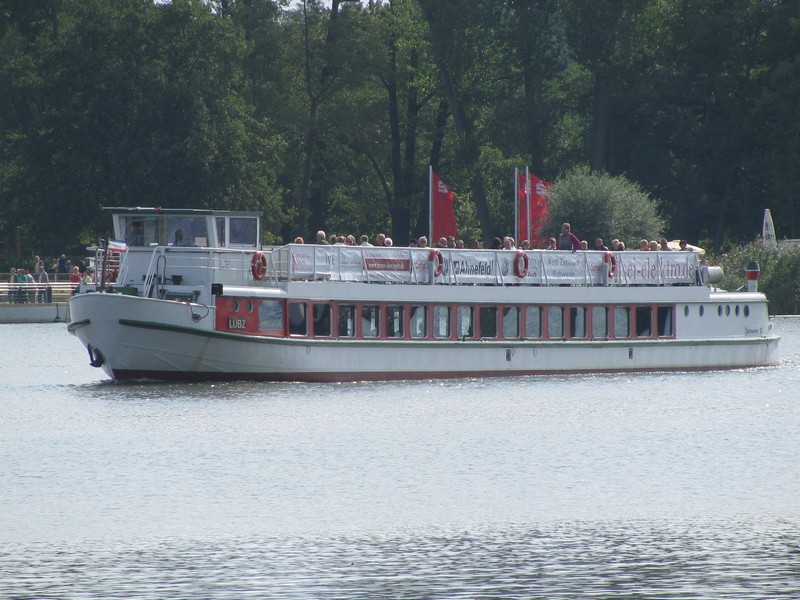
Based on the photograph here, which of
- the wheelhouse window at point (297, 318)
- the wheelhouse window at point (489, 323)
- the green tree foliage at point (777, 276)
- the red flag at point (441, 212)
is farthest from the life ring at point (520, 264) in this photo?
the green tree foliage at point (777, 276)

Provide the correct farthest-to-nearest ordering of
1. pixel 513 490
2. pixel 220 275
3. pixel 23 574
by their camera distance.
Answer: pixel 220 275
pixel 513 490
pixel 23 574

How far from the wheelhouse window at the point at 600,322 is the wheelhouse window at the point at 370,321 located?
23.2ft

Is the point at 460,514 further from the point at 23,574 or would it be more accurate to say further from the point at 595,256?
the point at 595,256

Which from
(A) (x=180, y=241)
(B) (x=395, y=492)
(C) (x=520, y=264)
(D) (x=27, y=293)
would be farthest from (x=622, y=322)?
(D) (x=27, y=293)

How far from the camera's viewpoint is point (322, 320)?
39031mm

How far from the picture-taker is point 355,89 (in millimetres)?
95000

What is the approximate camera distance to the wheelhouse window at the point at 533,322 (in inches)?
1689

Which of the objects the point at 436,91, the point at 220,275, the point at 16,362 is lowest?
the point at 16,362

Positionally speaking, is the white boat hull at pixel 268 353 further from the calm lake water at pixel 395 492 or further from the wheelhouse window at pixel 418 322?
the calm lake water at pixel 395 492

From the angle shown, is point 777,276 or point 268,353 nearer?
point 268,353

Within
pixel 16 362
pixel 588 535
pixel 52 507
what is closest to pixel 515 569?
pixel 588 535

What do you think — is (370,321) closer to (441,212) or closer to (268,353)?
(268,353)

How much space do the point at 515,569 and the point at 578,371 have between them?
82.3 ft

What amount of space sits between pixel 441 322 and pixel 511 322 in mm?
2419
